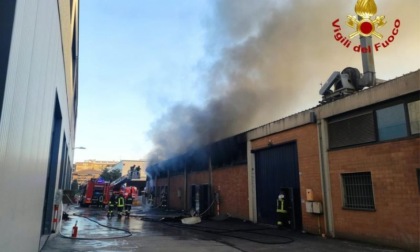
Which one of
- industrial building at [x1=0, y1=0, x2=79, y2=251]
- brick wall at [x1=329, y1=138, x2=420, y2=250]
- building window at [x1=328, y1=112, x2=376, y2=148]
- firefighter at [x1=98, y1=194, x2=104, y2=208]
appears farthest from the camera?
firefighter at [x1=98, y1=194, x2=104, y2=208]

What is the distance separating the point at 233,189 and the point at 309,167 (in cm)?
573

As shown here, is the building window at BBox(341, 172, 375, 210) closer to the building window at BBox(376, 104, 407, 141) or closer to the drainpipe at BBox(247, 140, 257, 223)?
the building window at BBox(376, 104, 407, 141)

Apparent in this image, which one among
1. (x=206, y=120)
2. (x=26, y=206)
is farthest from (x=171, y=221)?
(x=26, y=206)

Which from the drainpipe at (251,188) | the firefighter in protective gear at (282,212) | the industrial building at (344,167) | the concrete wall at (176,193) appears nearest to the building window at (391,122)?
the industrial building at (344,167)

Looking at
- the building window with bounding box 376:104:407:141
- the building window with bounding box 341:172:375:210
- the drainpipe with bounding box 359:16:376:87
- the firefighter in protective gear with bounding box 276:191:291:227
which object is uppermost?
the drainpipe with bounding box 359:16:376:87

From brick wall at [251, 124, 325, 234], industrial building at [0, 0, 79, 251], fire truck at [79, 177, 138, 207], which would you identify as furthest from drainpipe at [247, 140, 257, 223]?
fire truck at [79, 177, 138, 207]

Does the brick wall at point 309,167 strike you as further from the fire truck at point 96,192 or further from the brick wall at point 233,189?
the fire truck at point 96,192

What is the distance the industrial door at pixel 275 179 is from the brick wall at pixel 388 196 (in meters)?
2.24

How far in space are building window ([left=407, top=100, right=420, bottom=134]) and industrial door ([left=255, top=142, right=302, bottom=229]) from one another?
4657 millimetres

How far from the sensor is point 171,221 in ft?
54.0

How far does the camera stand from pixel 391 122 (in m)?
9.07

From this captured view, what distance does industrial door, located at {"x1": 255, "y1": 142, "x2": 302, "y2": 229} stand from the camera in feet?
41.2

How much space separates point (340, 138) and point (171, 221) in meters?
9.25

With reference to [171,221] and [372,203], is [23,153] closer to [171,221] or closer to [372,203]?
[372,203]
